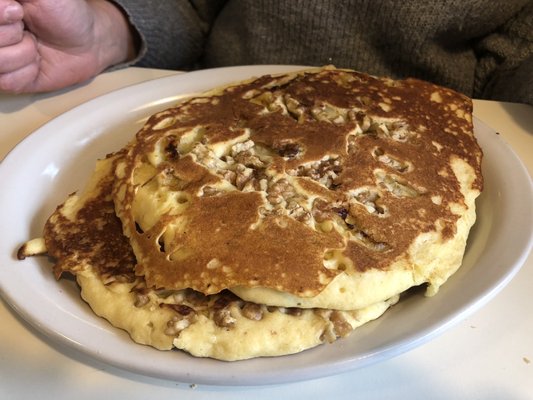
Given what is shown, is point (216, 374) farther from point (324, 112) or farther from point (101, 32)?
point (101, 32)

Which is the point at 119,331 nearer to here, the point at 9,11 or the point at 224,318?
the point at 224,318

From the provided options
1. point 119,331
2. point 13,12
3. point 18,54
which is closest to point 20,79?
point 18,54

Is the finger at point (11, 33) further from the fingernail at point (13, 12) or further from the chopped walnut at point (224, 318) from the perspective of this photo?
the chopped walnut at point (224, 318)

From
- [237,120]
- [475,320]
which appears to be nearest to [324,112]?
[237,120]

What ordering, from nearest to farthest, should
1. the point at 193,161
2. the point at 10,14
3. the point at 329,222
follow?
the point at 329,222
the point at 193,161
the point at 10,14

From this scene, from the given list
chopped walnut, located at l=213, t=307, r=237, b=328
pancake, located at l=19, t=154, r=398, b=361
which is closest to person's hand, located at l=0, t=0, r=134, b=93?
pancake, located at l=19, t=154, r=398, b=361

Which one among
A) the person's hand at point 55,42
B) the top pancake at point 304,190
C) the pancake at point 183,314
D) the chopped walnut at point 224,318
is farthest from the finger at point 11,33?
the chopped walnut at point 224,318

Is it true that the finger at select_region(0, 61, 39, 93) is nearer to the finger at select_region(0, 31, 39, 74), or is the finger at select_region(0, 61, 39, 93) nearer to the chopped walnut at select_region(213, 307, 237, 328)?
the finger at select_region(0, 31, 39, 74)
